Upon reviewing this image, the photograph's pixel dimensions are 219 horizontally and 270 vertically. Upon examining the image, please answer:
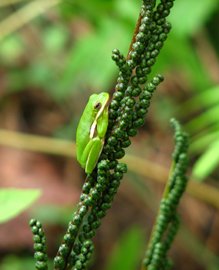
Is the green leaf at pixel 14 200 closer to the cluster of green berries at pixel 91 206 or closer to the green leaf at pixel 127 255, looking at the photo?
the cluster of green berries at pixel 91 206

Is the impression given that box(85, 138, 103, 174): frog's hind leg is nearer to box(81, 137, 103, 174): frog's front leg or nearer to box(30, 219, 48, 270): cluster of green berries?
box(81, 137, 103, 174): frog's front leg

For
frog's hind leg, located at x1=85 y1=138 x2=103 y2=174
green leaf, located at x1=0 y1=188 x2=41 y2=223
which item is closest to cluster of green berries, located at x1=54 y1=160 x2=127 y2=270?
frog's hind leg, located at x1=85 y1=138 x2=103 y2=174

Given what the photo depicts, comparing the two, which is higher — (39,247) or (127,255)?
(127,255)

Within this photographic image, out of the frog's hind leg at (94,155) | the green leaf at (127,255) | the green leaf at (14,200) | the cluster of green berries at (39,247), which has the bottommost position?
the cluster of green berries at (39,247)

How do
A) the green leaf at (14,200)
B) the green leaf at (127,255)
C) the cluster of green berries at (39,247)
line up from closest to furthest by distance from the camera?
the cluster of green berries at (39,247)
the green leaf at (14,200)
the green leaf at (127,255)

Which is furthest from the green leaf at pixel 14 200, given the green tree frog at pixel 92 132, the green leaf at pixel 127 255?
the green leaf at pixel 127 255

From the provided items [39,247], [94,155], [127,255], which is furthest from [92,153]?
[127,255]

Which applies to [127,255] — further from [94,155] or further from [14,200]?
[94,155]
